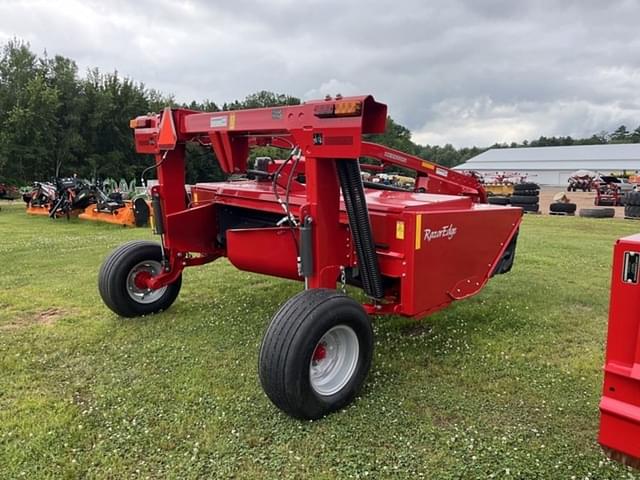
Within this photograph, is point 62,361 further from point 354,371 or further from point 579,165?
point 579,165

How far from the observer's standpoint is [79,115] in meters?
25.0

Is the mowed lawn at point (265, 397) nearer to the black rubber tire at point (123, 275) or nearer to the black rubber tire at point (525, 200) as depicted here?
the black rubber tire at point (123, 275)

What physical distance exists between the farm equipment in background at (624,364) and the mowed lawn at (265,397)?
1.73 ft

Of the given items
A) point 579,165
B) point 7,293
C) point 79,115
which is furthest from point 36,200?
point 579,165

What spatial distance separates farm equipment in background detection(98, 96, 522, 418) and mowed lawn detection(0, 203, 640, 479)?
1.09 feet

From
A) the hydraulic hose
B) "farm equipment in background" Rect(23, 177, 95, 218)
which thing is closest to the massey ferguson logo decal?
the hydraulic hose

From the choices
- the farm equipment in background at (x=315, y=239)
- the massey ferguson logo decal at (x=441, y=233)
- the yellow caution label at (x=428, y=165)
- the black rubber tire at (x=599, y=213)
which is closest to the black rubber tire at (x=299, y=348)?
the farm equipment in background at (x=315, y=239)

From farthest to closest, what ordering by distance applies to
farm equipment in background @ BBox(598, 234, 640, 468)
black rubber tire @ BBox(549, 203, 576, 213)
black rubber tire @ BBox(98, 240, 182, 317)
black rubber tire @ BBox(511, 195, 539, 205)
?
black rubber tire @ BBox(511, 195, 539, 205) → black rubber tire @ BBox(549, 203, 576, 213) → black rubber tire @ BBox(98, 240, 182, 317) → farm equipment in background @ BBox(598, 234, 640, 468)

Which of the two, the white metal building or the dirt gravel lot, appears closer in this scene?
the dirt gravel lot

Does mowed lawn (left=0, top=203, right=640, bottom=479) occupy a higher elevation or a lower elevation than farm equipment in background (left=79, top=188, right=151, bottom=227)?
lower

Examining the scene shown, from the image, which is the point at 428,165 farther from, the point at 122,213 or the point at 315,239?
the point at 122,213

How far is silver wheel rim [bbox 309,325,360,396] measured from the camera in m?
2.98

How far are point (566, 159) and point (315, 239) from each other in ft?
262

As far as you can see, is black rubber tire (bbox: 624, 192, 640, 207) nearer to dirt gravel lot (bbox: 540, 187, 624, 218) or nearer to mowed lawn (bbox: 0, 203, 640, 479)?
dirt gravel lot (bbox: 540, 187, 624, 218)
